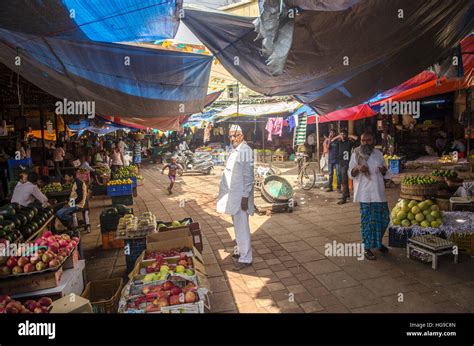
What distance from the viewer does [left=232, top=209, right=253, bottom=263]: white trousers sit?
5414 millimetres

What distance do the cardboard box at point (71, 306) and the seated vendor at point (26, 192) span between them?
155 inches

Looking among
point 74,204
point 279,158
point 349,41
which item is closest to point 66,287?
point 74,204

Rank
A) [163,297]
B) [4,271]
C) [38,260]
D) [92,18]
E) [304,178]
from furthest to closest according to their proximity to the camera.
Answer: [304,178] < [38,260] < [4,271] < [163,297] < [92,18]

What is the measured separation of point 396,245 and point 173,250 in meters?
3.85

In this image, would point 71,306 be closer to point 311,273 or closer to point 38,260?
point 38,260

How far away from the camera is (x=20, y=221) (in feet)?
16.6

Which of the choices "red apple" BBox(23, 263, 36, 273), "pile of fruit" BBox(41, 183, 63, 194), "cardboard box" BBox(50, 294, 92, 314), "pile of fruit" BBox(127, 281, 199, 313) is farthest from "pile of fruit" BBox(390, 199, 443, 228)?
"pile of fruit" BBox(41, 183, 63, 194)

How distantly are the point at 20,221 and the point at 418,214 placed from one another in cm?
643

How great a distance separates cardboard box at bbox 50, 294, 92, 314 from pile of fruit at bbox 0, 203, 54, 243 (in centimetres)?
154

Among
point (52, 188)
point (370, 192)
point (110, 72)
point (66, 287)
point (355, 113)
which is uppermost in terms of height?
point (355, 113)

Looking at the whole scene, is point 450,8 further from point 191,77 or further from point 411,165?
point 411,165

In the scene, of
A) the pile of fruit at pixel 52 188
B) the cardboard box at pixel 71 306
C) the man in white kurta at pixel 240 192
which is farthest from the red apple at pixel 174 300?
the pile of fruit at pixel 52 188

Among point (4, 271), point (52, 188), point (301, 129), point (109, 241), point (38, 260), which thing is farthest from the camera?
point (301, 129)
